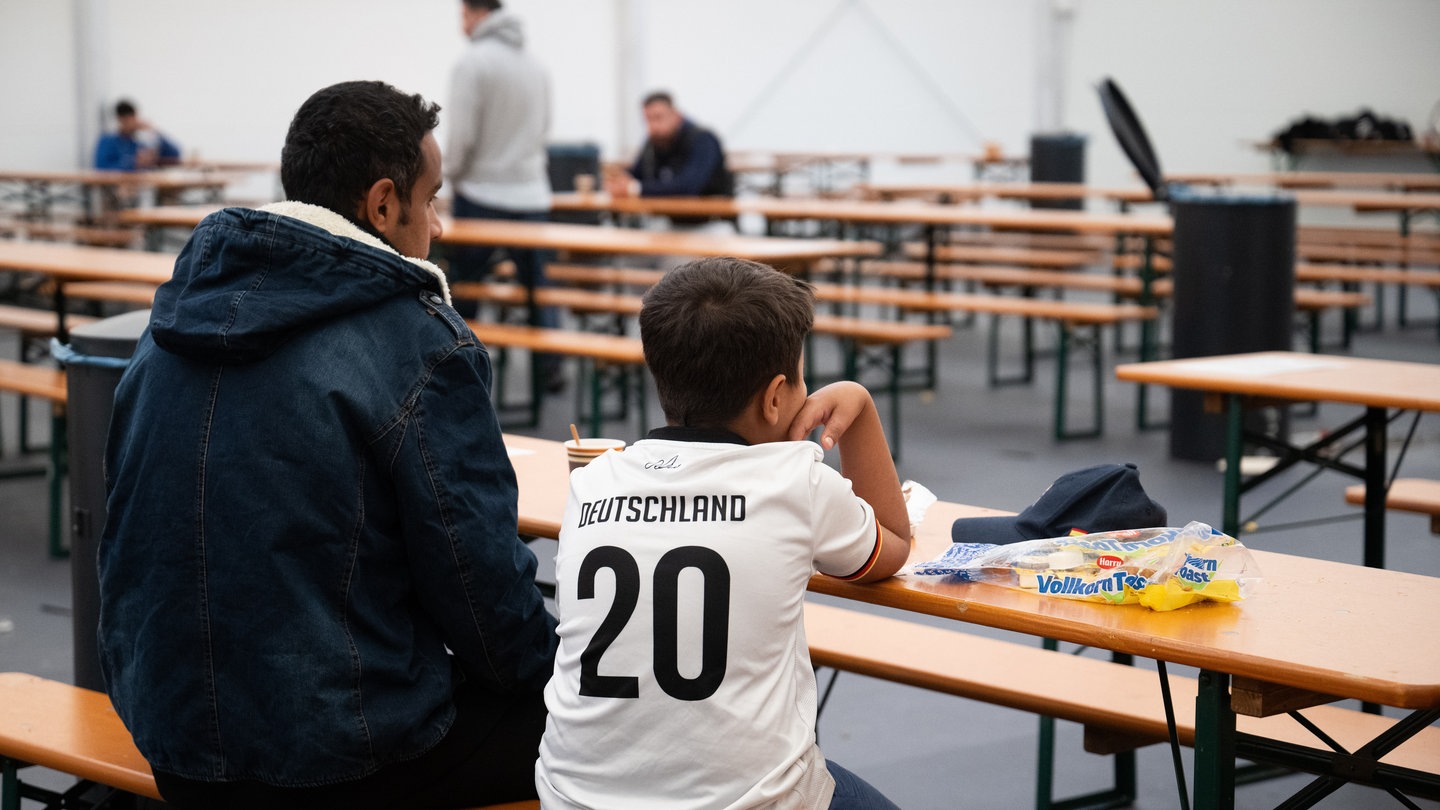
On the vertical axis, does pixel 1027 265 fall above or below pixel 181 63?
below

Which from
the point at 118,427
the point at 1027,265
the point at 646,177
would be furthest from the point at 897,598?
A: the point at 1027,265

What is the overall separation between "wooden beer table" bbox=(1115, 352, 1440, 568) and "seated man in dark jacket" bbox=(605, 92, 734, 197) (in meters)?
4.28

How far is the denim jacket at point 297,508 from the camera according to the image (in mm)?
1547

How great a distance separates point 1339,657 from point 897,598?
1.48 ft

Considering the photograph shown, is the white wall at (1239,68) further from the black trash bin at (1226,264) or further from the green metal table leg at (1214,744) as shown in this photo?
the green metal table leg at (1214,744)

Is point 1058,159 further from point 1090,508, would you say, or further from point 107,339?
point 1090,508

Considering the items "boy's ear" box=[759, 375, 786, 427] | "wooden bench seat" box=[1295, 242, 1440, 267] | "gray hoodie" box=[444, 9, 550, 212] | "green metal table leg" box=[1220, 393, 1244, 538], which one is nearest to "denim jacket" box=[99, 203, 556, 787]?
"boy's ear" box=[759, 375, 786, 427]

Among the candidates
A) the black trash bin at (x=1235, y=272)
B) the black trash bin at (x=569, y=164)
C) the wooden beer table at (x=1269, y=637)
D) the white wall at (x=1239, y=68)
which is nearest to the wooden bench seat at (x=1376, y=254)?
the black trash bin at (x=1235, y=272)

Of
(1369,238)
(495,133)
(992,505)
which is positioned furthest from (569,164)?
(992,505)

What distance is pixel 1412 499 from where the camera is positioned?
3.23 m

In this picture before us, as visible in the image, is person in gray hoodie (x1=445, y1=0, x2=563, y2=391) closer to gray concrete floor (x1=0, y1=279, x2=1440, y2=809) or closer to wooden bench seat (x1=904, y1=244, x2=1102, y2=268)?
gray concrete floor (x1=0, y1=279, x2=1440, y2=809)

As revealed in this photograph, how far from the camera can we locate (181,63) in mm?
11469

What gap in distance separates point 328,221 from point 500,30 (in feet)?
16.4

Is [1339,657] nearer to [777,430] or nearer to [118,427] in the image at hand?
[777,430]
